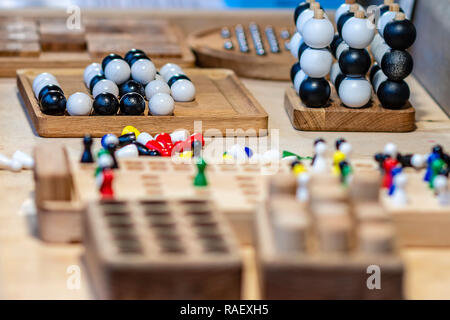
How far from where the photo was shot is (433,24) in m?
1.63

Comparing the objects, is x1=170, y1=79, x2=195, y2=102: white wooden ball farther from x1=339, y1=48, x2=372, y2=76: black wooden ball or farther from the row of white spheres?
x1=339, y1=48, x2=372, y2=76: black wooden ball

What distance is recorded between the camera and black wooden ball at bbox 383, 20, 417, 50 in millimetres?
1292

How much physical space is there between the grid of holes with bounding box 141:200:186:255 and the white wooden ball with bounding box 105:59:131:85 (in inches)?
25.0

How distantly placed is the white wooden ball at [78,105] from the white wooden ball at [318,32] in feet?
1.27

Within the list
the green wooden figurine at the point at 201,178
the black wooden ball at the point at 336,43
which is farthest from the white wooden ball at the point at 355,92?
the green wooden figurine at the point at 201,178

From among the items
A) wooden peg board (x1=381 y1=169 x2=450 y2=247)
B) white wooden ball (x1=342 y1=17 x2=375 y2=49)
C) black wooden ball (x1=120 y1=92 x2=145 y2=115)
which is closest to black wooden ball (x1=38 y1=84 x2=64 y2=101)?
black wooden ball (x1=120 y1=92 x2=145 y2=115)

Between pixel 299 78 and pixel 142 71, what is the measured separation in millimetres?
288

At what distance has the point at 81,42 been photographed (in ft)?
5.86

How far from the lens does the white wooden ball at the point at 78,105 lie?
51.4 inches

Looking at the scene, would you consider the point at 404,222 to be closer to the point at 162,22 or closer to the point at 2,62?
the point at 2,62

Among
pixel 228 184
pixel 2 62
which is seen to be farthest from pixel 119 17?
pixel 228 184

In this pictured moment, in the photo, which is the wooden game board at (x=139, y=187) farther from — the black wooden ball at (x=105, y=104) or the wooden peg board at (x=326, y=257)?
the black wooden ball at (x=105, y=104)

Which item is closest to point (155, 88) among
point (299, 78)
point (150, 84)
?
point (150, 84)

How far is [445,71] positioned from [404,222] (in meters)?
0.74
